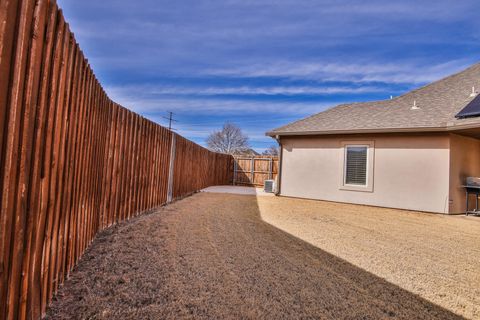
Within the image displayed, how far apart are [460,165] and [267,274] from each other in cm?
865

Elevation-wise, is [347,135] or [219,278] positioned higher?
[347,135]

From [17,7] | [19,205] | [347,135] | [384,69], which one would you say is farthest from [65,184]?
[384,69]

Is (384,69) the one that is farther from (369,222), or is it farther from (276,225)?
(276,225)

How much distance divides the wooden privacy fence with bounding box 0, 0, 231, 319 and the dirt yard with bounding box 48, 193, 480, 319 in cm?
41

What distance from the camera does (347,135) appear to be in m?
9.85

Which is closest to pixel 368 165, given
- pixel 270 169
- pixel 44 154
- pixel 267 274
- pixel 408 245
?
pixel 408 245

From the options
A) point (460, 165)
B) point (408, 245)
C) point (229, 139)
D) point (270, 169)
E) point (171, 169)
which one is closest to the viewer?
point (408, 245)

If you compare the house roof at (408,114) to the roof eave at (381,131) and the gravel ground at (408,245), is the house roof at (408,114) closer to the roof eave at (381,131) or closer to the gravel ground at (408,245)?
the roof eave at (381,131)

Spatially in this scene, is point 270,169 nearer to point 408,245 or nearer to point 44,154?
point 408,245

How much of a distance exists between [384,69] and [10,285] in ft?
46.6

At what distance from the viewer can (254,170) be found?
55.5 ft

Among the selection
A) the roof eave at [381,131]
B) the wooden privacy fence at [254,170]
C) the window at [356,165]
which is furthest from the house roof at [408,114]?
the wooden privacy fence at [254,170]

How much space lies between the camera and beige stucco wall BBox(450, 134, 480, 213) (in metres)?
8.08

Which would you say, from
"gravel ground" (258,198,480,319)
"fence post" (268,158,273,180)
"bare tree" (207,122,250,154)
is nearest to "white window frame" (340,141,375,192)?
"gravel ground" (258,198,480,319)
